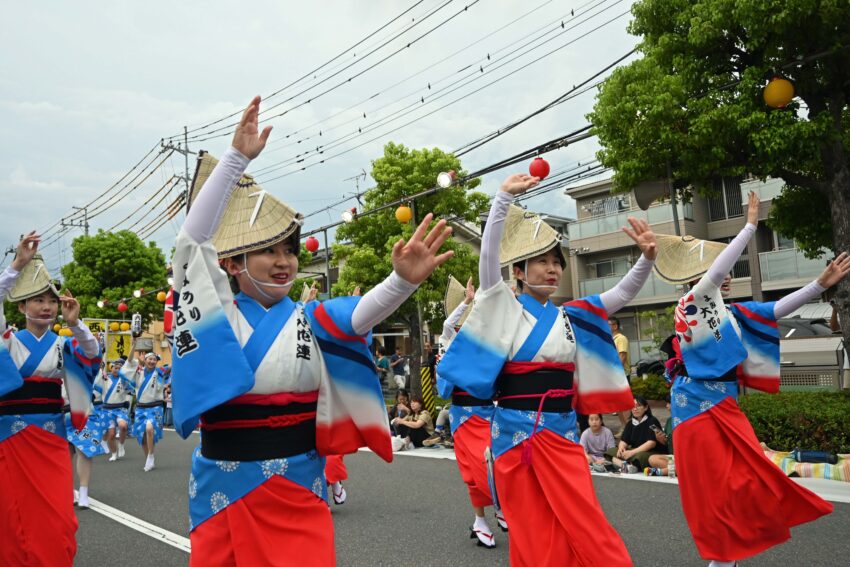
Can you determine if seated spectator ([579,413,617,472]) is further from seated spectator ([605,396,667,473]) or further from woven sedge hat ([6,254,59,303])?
woven sedge hat ([6,254,59,303])

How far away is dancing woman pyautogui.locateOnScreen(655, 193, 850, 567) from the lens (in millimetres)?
4648

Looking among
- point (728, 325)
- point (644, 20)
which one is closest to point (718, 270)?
point (728, 325)

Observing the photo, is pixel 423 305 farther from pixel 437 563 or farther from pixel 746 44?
pixel 437 563

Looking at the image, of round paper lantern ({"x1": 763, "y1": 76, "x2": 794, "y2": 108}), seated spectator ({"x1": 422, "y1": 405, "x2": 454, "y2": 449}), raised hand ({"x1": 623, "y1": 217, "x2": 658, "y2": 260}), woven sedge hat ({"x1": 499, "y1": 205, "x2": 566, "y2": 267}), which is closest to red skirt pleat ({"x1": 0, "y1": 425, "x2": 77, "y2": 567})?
woven sedge hat ({"x1": 499, "y1": 205, "x2": 566, "y2": 267})

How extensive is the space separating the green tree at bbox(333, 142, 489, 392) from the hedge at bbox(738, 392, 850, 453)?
42.2ft

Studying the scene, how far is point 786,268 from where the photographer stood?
931 inches

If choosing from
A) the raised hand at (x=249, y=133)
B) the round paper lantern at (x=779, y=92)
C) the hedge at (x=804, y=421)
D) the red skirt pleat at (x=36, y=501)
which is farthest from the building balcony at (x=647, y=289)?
the raised hand at (x=249, y=133)

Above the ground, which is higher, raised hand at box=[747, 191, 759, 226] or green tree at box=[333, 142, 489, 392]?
green tree at box=[333, 142, 489, 392]

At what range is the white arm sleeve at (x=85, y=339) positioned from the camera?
563 centimetres

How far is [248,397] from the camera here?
2809 millimetres

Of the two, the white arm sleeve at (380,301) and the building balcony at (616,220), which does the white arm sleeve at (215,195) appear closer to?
the white arm sleeve at (380,301)

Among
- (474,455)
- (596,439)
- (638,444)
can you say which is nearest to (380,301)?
(474,455)

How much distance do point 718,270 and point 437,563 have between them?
3.10 metres

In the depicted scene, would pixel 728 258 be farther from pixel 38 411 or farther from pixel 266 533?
pixel 38 411
